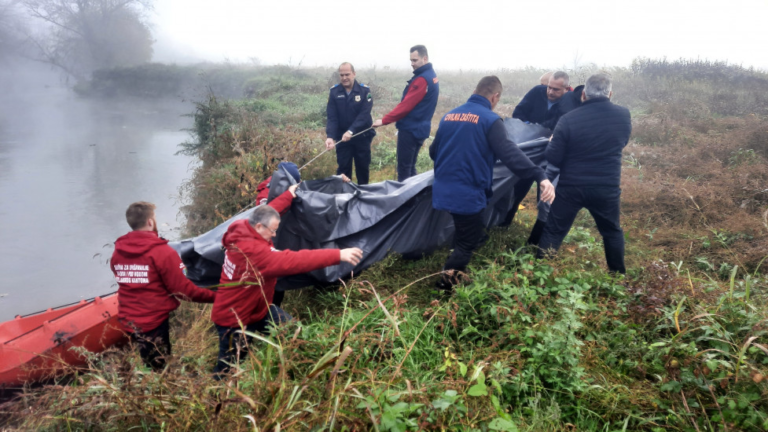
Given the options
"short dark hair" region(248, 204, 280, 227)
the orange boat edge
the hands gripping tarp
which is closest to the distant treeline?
the orange boat edge

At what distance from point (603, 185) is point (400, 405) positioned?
8.74 feet

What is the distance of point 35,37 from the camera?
88.9 feet

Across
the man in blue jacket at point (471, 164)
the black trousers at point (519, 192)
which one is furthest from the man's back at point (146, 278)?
the black trousers at point (519, 192)

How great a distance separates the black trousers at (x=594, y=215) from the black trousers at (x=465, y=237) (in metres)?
0.70

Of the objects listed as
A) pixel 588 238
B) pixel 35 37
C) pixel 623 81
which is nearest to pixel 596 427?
pixel 588 238

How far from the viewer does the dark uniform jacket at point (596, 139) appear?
3215mm

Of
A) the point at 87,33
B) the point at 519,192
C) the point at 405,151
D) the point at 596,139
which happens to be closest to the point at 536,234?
the point at 519,192

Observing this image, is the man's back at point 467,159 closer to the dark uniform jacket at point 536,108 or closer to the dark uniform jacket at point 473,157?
the dark uniform jacket at point 473,157

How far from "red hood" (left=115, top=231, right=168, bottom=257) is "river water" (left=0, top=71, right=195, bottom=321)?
0.90 metres

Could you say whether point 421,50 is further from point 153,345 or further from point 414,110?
point 153,345

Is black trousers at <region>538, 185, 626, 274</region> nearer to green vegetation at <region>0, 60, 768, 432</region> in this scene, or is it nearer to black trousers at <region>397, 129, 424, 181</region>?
green vegetation at <region>0, 60, 768, 432</region>

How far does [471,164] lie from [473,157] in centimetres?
6

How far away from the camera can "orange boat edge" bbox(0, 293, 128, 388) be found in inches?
120

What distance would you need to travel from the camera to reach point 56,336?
3.25 meters
